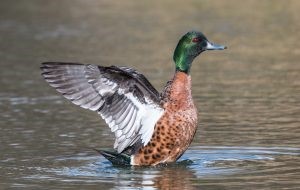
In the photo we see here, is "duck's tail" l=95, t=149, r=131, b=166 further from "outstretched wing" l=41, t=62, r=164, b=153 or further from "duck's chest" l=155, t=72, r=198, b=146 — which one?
"duck's chest" l=155, t=72, r=198, b=146

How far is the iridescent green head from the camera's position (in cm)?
1067

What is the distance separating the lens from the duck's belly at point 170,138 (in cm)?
1020

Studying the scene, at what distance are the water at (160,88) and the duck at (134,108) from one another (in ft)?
0.70

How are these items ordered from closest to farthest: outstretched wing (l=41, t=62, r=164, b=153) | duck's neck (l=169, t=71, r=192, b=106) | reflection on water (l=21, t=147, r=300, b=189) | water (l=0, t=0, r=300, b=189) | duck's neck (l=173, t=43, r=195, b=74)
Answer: reflection on water (l=21, t=147, r=300, b=189) < water (l=0, t=0, r=300, b=189) < outstretched wing (l=41, t=62, r=164, b=153) < duck's neck (l=169, t=71, r=192, b=106) < duck's neck (l=173, t=43, r=195, b=74)

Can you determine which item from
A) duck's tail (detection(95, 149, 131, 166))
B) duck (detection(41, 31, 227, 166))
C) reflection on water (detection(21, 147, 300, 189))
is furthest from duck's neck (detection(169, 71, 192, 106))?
duck's tail (detection(95, 149, 131, 166))

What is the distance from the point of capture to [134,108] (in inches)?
405

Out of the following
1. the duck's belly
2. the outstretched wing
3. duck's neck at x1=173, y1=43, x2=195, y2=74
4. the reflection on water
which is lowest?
the reflection on water

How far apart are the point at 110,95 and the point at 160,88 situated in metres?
5.17

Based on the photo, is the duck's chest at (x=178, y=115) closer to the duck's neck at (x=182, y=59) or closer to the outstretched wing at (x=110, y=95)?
the outstretched wing at (x=110, y=95)

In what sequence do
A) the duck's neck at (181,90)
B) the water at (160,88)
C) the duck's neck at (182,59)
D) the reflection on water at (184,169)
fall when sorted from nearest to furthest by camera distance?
the reflection on water at (184,169) < the water at (160,88) < the duck's neck at (181,90) < the duck's neck at (182,59)

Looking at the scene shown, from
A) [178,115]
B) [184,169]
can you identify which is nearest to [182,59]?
[178,115]

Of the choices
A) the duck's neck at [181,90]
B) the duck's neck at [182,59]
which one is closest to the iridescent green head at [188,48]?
the duck's neck at [182,59]

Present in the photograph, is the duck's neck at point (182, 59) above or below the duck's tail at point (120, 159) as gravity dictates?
above

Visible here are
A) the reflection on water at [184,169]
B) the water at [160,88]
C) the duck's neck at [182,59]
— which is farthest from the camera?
the duck's neck at [182,59]
